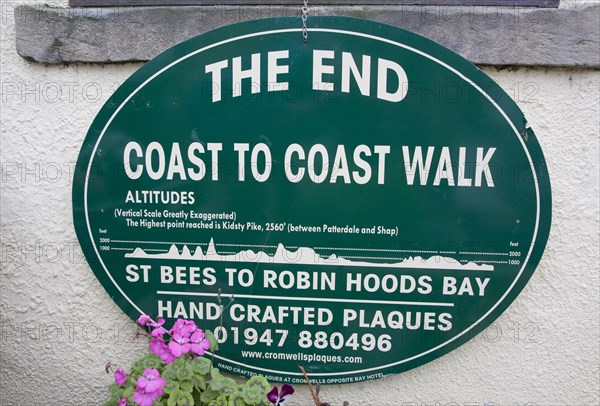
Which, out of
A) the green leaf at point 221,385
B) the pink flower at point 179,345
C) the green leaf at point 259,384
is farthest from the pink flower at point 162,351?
the green leaf at point 259,384

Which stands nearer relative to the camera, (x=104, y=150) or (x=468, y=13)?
(x=468, y=13)

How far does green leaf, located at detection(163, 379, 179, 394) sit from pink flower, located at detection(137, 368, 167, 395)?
8 cm

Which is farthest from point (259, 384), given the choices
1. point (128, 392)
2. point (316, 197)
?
point (316, 197)

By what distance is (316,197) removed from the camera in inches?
74.4

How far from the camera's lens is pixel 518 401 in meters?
1.97

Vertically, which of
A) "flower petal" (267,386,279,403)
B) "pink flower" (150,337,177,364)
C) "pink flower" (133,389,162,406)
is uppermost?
"pink flower" (150,337,177,364)

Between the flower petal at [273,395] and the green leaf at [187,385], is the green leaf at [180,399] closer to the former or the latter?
the green leaf at [187,385]

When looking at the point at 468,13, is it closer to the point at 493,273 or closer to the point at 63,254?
the point at 493,273

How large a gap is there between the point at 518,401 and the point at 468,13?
1.36 metres

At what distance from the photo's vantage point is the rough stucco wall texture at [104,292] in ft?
6.08

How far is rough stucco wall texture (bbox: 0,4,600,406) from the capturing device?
1853 millimetres

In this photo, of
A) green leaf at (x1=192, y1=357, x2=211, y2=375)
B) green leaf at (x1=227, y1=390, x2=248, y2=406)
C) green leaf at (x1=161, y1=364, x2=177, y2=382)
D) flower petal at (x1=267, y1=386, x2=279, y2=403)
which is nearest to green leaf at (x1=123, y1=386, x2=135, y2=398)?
green leaf at (x1=161, y1=364, x2=177, y2=382)

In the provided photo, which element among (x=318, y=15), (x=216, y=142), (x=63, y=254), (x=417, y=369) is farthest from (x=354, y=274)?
(x=63, y=254)

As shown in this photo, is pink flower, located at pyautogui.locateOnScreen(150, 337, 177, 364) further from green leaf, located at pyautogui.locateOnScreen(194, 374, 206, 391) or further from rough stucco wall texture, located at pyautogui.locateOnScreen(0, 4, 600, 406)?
rough stucco wall texture, located at pyautogui.locateOnScreen(0, 4, 600, 406)
